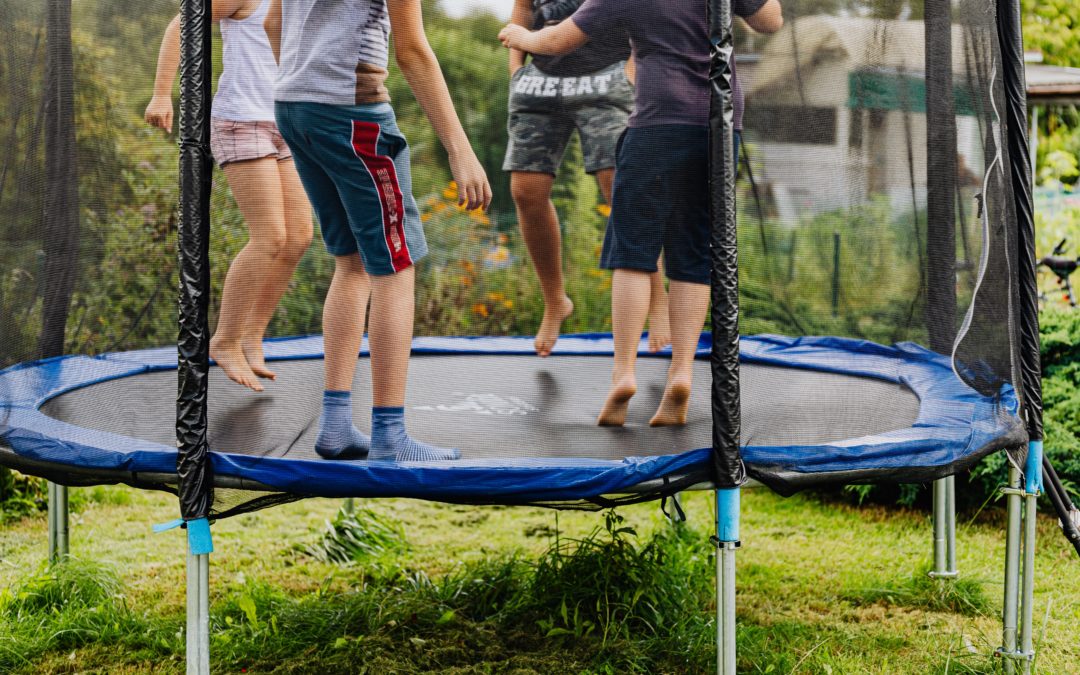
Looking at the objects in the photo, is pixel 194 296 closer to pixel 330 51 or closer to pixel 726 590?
pixel 330 51

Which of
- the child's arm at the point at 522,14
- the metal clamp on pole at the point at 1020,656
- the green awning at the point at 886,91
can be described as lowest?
the metal clamp on pole at the point at 1020,656

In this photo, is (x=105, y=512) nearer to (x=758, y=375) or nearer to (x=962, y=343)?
(x=758, y=375)

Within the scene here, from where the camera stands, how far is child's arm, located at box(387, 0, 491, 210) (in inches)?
77.6

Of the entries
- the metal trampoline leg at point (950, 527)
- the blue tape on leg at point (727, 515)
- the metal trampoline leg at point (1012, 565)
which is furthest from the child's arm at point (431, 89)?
the metal trampoline leg at point (950, 527)

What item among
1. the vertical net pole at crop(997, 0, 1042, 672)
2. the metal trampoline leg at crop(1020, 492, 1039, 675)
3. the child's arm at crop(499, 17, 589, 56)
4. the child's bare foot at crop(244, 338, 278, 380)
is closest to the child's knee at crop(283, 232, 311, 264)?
the child's bare foot at crop(244, 338, 278, 380)

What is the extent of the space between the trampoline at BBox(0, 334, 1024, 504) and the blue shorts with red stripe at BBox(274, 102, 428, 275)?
433 mm

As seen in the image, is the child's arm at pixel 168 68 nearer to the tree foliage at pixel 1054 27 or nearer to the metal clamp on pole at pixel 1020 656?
the metal clamp on pole at pixel 1020 656

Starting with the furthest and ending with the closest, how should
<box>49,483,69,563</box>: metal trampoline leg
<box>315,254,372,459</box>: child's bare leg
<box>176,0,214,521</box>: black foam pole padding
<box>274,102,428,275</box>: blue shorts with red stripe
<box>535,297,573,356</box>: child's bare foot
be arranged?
<box>535,297,573,356</box>: child's bare foot < <box>49,483,69,563</box>: metal trampoline leg < <box>315,254,372,459</box>: child's bare leg < <box>274,102,428,275</box>: blue shorts with red stripe < <box>176,0,214,521</box>: black foam pole padding

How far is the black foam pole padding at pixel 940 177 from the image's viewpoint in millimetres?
2053

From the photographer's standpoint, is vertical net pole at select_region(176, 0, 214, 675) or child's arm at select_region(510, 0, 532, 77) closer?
vertical net pole at select_region(176, 0, 214, 675)

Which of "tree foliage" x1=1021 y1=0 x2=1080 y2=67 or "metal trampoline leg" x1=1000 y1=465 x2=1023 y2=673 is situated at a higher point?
"tree foliage" x1=1021 y1=0 x2=1080 y2=67

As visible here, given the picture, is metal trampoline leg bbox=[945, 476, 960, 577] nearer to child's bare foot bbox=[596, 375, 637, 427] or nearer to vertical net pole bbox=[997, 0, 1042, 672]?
vertical net pole bbox=[997, 0, 1042, 672]

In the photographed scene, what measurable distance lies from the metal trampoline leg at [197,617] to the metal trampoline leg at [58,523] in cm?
109

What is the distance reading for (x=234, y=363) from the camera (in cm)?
236
